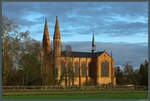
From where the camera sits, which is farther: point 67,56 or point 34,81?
point 67,56

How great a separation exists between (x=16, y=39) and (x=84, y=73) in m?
41.1

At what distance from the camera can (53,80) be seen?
125ft

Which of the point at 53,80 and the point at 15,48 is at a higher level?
the point at 15,48

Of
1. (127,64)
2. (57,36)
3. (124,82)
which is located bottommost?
(124,82)

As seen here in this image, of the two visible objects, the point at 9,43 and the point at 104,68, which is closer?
the point at 9,43

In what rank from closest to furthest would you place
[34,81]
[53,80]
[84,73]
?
[34,81]
[53,80]
[84,73]

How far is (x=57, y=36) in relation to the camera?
5878 cm

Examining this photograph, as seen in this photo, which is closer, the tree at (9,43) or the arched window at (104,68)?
the tree at (9,43)

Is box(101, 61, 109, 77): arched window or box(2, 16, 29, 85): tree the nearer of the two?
box(2, 16, 29, 85): tree

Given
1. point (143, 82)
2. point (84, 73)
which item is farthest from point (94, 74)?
point (143, 82)

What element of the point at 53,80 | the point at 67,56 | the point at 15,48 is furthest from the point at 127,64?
the point at 15,48

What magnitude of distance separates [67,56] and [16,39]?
102 feet

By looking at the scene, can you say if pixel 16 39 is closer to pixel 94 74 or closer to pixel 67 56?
pixel 67 56

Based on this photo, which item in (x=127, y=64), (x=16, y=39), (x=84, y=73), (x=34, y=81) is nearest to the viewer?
(x=16, y=39)
